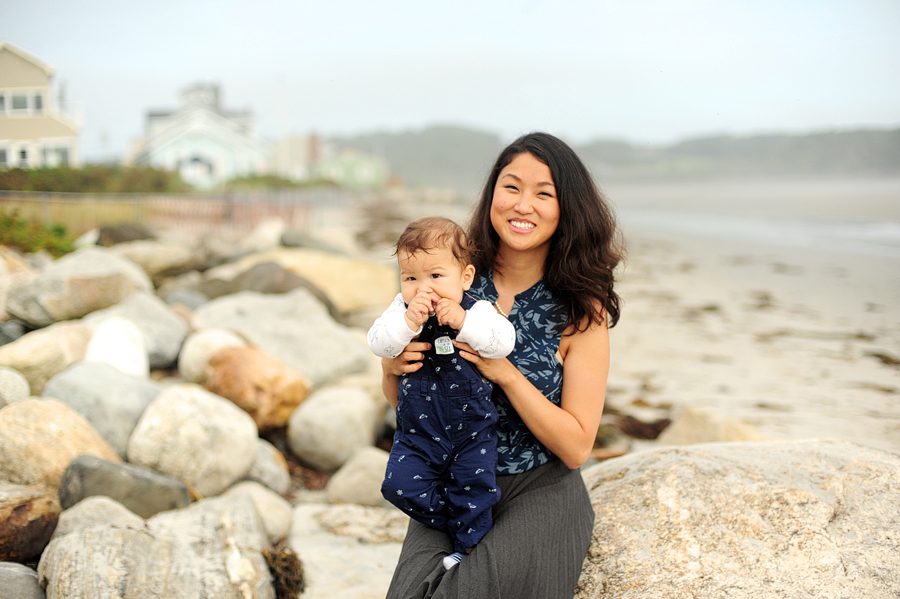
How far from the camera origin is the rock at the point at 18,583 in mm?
2459

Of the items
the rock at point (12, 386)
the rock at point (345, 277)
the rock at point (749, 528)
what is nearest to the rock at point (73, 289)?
the rock at point (12, 386)

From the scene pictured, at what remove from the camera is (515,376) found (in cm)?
225

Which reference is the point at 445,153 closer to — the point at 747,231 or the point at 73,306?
the point at 747,231

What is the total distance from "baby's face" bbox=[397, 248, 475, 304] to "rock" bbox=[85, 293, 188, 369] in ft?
13.9

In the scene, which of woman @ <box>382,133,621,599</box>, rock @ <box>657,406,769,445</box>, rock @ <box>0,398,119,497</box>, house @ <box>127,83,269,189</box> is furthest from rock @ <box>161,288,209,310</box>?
woman @ <box>382,133,621,599</box>

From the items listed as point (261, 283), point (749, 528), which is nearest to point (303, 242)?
point (261, 283)

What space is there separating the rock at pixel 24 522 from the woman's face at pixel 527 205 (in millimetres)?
Answer: 2492

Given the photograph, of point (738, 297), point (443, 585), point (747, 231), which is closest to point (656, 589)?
point (443, 585)

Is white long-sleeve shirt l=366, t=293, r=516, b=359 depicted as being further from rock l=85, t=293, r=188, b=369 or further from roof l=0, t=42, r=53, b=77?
rock l=85, t=293, r=188, b=369

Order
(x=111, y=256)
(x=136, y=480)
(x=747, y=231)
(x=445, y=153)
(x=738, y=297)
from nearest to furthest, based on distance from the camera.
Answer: (x=136, y=480) < (x=111, y=256) < (x=738, y=297) < (x=747, y=231) < (x=445, y=153)

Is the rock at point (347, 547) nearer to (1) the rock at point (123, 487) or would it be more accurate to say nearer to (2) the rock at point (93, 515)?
(1) the rock at point (123, 487)

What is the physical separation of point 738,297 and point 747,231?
1220cm

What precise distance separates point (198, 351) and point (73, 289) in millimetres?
1273

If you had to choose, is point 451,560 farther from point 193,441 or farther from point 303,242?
point 303,242
